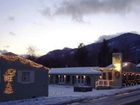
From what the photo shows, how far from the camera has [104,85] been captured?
5562cm

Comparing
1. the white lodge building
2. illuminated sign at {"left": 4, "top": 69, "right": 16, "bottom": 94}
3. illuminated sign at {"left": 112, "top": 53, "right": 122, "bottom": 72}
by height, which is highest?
illuminated sign at {"left": 112, "top": 53, "right": 122, "bottom": 72}

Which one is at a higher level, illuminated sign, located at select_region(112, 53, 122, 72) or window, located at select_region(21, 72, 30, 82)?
illuminated sign, located at select_region(112, 53, 122, 72)

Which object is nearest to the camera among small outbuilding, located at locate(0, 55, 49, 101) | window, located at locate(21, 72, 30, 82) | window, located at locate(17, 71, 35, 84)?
small outbuilding, located at locate(0, 55, 49, 101)

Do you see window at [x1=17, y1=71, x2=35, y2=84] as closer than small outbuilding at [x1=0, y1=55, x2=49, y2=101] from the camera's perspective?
No

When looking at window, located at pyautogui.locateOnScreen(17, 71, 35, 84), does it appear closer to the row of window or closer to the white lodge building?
the row of window

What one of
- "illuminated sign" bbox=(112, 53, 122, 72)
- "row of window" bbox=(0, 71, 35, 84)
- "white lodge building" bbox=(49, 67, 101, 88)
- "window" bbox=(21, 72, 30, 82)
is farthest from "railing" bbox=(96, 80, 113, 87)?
"window" bbox=(21, 72, 30, 82)

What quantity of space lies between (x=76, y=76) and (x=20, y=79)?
30.0 m

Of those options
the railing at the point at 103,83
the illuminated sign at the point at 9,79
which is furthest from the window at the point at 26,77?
the railing at the point at 103,83

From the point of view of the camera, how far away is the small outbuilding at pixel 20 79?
30875 mm

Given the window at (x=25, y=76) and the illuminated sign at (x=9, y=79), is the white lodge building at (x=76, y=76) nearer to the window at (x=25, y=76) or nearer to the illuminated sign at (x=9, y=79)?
the window at (x=25, y=76)

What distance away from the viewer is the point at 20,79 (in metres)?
32.9

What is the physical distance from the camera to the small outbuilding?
1216 inches

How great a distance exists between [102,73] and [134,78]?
445 inches

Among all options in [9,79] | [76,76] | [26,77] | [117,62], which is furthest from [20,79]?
[117,62]
